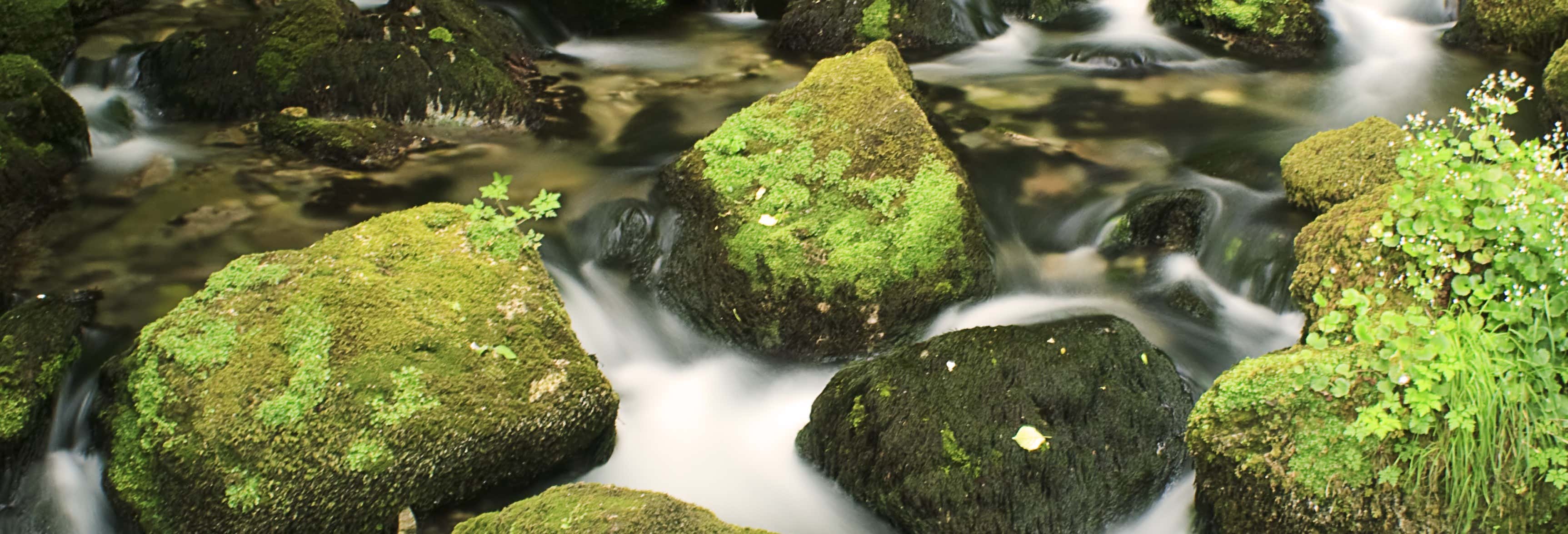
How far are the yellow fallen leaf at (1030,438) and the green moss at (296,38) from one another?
17.0 ft

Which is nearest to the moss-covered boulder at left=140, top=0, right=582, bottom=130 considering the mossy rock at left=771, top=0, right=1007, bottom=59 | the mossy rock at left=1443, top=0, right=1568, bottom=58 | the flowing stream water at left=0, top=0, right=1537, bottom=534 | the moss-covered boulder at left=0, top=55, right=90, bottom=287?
the flowing stream water at left=0, top=0, right=1537, bottom=534

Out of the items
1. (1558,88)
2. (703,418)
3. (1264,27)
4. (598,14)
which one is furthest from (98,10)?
(1558,88)

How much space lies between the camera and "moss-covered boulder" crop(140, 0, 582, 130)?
669 cm

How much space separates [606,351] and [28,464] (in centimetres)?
237

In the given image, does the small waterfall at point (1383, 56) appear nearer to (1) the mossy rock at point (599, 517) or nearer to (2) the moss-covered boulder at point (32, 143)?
(1) the mossy rock at point (599, 517)

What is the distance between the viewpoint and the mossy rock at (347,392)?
12.3 feet

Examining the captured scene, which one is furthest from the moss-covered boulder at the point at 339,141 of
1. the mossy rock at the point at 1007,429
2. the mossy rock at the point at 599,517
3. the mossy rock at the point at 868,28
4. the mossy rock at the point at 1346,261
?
the mossy rock at the point at 1346,261

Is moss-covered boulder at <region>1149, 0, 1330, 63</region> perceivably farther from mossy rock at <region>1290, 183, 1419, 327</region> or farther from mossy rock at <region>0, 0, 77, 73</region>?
mossy rock at <region>0, 0, 77, 73</region>

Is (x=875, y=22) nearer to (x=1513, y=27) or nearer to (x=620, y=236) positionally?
(x=620, y=236)

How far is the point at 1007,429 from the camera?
13.4ft

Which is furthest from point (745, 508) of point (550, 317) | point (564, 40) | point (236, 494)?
point (564, 40)

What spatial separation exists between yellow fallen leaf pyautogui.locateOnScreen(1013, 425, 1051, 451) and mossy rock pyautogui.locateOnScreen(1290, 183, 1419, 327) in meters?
1.11

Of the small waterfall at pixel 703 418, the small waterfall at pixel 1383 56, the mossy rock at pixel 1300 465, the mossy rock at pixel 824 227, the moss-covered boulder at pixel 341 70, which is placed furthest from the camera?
the small waterfall at pixel 1383 56

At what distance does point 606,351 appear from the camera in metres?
5.13
